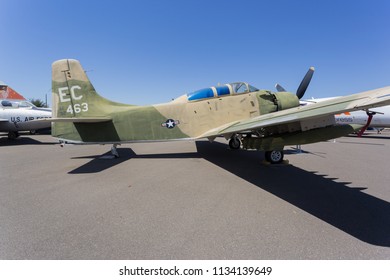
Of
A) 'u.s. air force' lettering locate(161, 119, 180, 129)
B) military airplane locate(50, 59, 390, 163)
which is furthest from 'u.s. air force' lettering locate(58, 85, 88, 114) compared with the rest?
'u.s. air force' lettering locate(161, 119, 180, 129)

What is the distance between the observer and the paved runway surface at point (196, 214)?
2.45 m

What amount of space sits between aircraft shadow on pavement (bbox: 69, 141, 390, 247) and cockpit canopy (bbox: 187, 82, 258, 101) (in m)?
2.70

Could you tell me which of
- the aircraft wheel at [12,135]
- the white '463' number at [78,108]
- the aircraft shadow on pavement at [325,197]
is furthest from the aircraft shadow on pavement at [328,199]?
the aircraft wheel at [12,135]

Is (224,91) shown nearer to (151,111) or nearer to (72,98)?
(151,111)

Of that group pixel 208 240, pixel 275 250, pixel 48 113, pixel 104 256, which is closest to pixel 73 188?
pixel 104 256

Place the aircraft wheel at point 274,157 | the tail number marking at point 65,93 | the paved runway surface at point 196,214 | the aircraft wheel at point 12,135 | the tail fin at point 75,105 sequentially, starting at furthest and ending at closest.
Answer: the aircraft wheel at point 12,135, the tail number marking at point 65,93, the tail fin at point 75,105, the aircraft wheel at point 274,157, the paved runway surface at point 196,214

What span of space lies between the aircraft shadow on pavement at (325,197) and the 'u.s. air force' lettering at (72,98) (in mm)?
2396

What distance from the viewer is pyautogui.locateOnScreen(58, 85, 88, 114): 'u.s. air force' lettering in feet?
25.3

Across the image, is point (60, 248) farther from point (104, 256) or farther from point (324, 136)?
point (324, 136)

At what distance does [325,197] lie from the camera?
3979 mm

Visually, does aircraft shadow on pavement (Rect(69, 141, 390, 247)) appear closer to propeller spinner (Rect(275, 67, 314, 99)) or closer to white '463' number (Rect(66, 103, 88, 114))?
white '463' number (Rect(66, 103, 88, 114))

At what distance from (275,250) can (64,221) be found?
296cm

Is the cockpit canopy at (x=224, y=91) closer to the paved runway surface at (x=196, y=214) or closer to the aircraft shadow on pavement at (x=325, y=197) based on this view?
the aircraft shadow on pavement at (x=325, y=197)

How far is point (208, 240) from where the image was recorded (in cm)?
263
